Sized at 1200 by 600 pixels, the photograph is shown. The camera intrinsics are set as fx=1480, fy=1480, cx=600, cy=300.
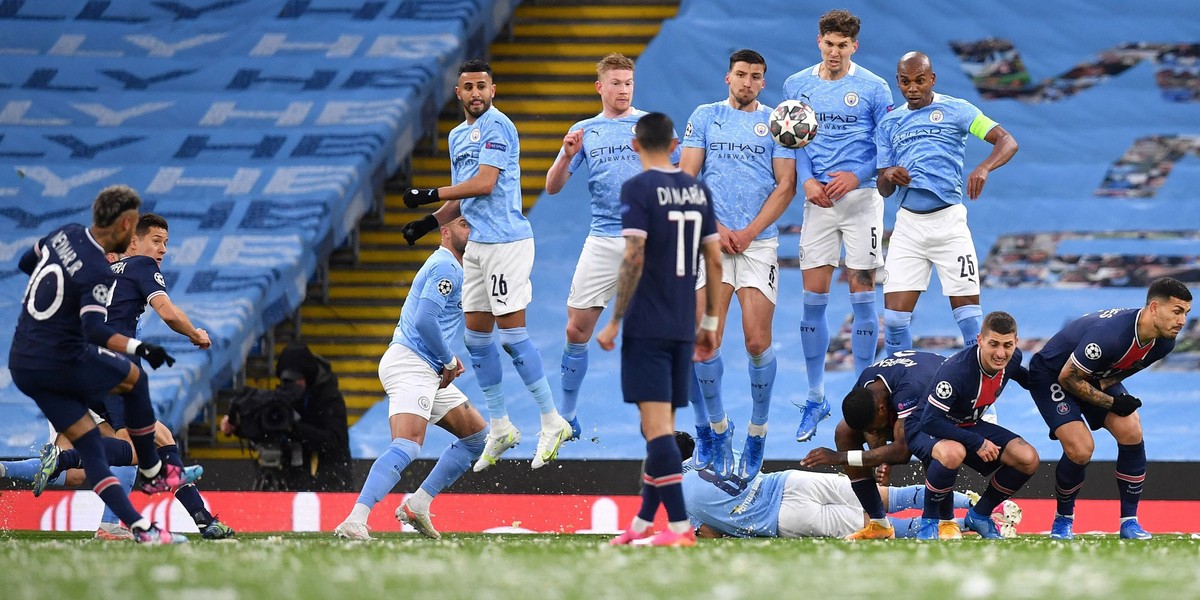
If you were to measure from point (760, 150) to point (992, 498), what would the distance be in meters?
2.98

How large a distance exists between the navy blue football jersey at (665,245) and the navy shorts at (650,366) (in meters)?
0.06

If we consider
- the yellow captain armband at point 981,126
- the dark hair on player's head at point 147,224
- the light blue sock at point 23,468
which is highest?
the yellow captain armband at point 981,126

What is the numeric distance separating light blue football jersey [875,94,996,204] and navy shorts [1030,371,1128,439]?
1565mm

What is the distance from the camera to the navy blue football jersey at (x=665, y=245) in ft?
26.2

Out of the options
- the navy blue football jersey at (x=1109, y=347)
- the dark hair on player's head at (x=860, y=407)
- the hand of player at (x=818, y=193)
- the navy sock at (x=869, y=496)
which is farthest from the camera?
the hand of player at (x=818, y=193)

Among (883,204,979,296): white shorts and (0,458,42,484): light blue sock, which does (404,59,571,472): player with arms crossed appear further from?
(0,458,42,484): light blue sock

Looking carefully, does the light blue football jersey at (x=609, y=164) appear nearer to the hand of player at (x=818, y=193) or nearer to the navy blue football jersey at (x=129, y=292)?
the hand of player at (x=818, y=193)

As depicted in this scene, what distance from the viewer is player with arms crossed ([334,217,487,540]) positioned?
1018 cm

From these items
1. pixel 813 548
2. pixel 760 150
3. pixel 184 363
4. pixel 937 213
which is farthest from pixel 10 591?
pixel 184 363

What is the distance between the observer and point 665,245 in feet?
26.3

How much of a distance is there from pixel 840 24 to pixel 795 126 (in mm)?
1261

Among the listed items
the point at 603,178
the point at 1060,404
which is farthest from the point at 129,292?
the point at 1060,404

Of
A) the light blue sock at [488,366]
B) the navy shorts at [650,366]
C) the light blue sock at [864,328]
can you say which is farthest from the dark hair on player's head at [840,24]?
the navy shorts at [650,366]

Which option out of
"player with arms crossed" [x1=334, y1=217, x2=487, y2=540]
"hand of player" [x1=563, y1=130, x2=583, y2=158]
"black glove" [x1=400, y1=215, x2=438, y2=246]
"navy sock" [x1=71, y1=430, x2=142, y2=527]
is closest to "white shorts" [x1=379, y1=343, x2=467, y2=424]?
"player with arms crossed" [x1=334, y1=217, x2=487, y2=540]
